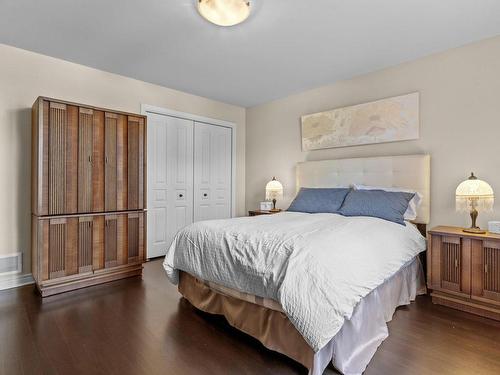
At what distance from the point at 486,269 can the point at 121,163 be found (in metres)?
3.63

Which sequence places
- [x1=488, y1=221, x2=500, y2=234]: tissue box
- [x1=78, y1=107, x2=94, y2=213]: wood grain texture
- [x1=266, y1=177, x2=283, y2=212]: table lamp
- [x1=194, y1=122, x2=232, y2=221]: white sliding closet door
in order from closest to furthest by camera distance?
1. [x1=488, y1=221, x2=500, y2=234]: tissue box
2. [x1=78, y1=107, x2=94, y2=213]: wood grain texture
3. [x1=266, y1=177, x2=283, y2=212]: table lamp
4. [x1=194, y1=122, x2=232, y2=221]: white sliding closet door

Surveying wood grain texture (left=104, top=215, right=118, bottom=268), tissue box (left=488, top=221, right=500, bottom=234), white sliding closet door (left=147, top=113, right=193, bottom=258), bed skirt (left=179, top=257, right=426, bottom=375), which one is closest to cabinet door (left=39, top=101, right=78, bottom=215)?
wood grain texture (left=104, top=215, right=118, bottom=268)

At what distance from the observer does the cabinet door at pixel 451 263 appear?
2.34 metres

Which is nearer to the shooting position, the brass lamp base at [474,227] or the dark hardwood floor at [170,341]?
the dark hardwood floor at [170,341]

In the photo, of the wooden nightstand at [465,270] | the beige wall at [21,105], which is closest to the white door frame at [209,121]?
the beige wall at [21,105]

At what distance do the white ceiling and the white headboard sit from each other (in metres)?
1.14

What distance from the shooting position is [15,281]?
9.48 feet

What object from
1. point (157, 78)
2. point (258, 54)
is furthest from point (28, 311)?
point (258, 54)

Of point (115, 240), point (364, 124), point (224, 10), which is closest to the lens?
point (224, 10)

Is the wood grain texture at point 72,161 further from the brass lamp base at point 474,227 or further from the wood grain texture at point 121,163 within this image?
the brass lamp base at point 474,227

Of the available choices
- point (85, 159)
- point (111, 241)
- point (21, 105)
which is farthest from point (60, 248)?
point (21, 105)

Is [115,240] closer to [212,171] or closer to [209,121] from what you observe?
[212,171]

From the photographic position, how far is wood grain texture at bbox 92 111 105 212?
9.71ft

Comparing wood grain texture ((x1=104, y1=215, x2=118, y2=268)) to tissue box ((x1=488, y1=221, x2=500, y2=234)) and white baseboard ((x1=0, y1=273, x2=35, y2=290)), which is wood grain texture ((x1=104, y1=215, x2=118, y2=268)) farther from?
tissue box ((x1=488, y1=221, x2=500, y2=234))
